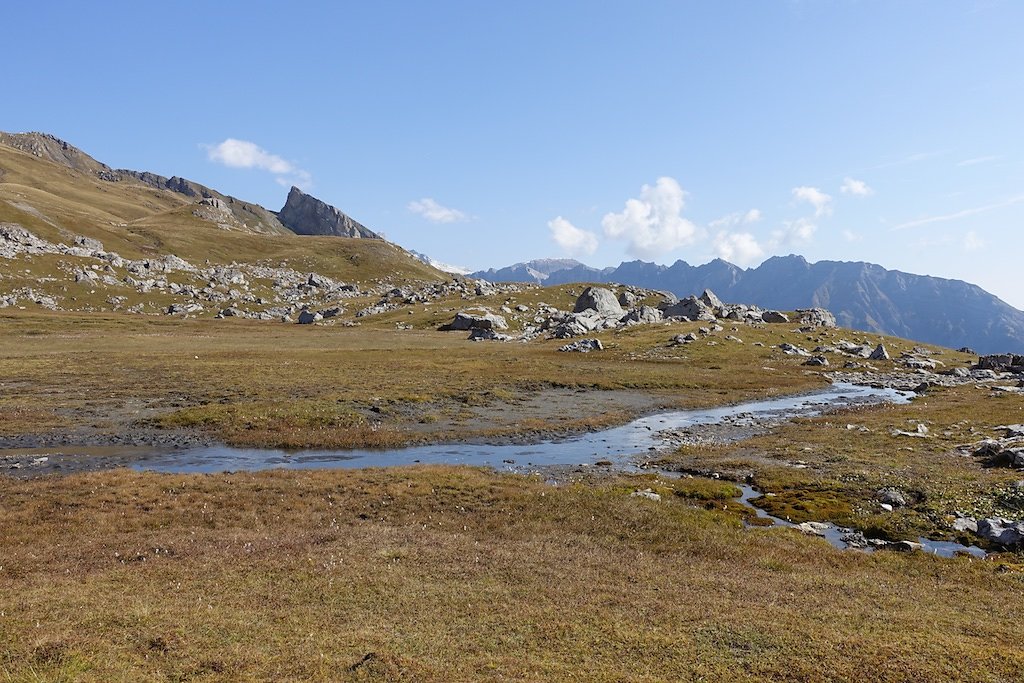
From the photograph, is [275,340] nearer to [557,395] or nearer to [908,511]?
[557,395]

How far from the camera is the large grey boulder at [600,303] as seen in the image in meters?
173

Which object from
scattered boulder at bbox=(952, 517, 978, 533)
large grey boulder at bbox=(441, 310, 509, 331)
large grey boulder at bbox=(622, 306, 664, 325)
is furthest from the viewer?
large grey boulder at bbox=(622, 306, 664, 325)

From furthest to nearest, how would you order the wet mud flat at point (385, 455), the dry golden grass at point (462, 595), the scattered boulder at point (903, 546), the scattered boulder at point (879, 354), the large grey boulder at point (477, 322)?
the large grey boulder at point (477, 322) → the scattered boulder at point (879, 354) → the wet mud flat at point (385, 455) → the scattered boulder at point (903, 546) → the dry golden grass at point (462, 595)

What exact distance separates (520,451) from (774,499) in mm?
18923

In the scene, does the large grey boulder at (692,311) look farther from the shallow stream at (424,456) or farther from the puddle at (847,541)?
the puddle at (847,541)

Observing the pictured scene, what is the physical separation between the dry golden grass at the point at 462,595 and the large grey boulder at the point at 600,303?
14609 centimetres

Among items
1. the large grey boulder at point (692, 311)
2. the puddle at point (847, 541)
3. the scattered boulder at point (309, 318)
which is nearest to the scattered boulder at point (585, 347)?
the large grey boulder at point (692, 311)

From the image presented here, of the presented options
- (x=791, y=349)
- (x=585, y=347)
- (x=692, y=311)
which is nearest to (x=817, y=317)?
(x=692, y=311)

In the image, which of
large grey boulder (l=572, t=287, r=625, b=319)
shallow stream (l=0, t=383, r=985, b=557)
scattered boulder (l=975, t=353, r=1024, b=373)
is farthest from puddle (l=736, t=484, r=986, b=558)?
large grey boulder (l=572, t=287, r=625, b=319)

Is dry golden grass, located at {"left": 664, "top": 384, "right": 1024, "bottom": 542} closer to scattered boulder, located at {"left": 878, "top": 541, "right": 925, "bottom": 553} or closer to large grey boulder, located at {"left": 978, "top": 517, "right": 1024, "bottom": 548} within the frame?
large grey boulder, located at {"left": 978, "top": 517, "right": 1024, "bottom": 548}

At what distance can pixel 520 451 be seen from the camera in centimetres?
4394

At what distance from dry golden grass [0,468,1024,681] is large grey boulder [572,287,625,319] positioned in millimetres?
146087

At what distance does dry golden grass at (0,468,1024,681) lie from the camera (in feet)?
43.8

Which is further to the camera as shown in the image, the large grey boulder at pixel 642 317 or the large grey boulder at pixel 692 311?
the large grey boulder at pixel 692 311
